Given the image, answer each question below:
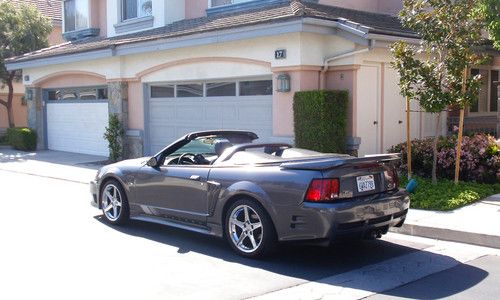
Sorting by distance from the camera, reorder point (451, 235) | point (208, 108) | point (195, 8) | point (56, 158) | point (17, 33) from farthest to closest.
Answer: point (17, 33) → point (56, 158) → point (195, 8) → point (208, 108) → point (451, 235)

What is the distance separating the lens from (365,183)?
6715 millimetres

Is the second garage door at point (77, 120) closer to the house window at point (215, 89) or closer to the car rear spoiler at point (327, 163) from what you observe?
the house window at point (215, 89)

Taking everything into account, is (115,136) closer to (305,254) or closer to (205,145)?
(205,145)

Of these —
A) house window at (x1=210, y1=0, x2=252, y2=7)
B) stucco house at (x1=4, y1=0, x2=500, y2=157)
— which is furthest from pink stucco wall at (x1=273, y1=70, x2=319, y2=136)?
house window at (x1=210, y1=0, x2=252, y2=7)

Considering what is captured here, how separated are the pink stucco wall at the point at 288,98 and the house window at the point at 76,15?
11658 millimetres

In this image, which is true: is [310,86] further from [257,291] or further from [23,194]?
[257,291]

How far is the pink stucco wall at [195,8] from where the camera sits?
58.2 ft

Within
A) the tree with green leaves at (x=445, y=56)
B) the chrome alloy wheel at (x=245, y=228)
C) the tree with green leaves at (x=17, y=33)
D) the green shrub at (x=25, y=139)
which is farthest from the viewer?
the tree with green leaves at (x=17, y=33)

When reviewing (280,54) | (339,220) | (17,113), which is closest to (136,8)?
(280,54)

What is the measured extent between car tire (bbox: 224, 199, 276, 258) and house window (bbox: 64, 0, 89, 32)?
17179 millimetres

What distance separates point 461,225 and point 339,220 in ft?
9.01

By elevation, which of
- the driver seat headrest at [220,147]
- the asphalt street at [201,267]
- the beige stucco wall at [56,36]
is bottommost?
the asphalt street at [201,267]

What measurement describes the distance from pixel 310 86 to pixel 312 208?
698 cm

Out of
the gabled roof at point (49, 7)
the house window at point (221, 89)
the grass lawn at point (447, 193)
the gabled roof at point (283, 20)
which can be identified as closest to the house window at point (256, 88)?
the house window at point (221, 89)
